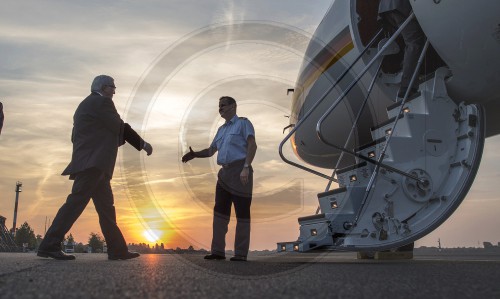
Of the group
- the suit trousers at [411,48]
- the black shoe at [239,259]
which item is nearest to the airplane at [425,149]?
the suit trousers at [411,48]

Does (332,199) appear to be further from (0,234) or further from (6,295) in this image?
(0,234)

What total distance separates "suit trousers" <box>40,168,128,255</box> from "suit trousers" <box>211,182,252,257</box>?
97 centimetres

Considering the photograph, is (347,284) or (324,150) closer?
(347,284)

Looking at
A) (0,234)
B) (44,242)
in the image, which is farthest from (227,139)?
(0,234)

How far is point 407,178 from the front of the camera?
5.16m

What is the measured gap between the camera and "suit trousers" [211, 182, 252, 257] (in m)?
5.42

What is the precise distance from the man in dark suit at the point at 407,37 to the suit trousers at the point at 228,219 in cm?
213

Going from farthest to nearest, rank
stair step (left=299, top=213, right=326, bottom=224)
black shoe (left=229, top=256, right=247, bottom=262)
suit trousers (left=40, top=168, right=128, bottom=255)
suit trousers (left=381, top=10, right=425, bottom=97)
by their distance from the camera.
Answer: suit trousers (left=381, top=10, right=425, bottom=97)
stair step (left=299, top=213, right=326, bottom=224)
black shoe (left=229, top=256, right=247, bottom=262)
suit trousers (left=40, top=168, right=128, bottom=255)

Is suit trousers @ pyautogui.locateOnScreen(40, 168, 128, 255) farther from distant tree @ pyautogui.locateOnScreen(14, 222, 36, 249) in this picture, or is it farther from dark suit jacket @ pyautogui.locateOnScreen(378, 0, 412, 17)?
distant tree @ pyautogui.locateOnScreen(14, 222, 36, 249)

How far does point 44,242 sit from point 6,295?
3.29m

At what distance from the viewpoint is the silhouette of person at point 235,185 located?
5445 mm

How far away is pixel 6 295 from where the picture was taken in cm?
203

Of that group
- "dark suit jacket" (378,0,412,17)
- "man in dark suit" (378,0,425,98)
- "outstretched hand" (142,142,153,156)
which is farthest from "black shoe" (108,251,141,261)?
"dark suit jacket" (378,0,412,17)

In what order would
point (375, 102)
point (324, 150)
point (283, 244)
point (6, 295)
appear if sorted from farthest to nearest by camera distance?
point (324, 150) < point (375, 102) < point (283, 244) < point (6, 295)
